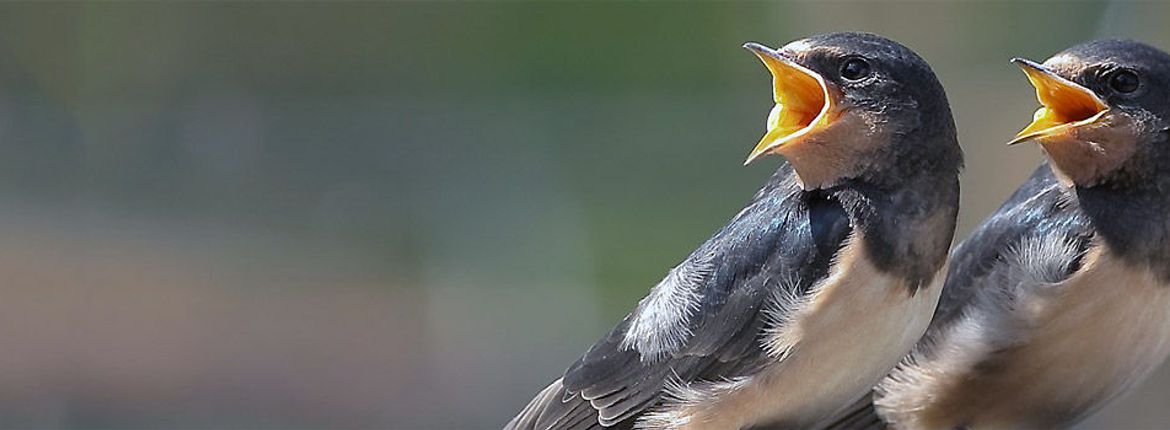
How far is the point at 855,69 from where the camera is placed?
1.32 m

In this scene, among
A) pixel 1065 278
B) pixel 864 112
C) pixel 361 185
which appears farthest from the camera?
pixel 361 185

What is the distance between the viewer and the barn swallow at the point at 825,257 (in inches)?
51.6

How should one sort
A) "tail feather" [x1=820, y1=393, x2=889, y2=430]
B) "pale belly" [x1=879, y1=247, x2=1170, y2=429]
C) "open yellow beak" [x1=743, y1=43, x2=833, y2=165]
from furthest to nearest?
"tail feather" [x1=820, y1=393, x2=889, y2=430], "pale belly" [x1=879, y1=247, x2=1170, y2=429], "open yellow beak" [x1=743, y1=43, x2=833, y2=165]

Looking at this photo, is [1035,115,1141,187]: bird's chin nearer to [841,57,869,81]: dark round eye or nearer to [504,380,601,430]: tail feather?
[841,57,869,81]: dark round eye

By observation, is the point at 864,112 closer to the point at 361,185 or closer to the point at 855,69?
the point at 855,69

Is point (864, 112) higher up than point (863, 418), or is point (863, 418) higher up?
point (864, 112)

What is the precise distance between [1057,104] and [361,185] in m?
3.31

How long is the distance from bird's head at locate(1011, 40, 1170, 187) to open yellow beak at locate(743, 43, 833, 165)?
18cm

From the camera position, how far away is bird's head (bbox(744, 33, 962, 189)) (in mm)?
1303

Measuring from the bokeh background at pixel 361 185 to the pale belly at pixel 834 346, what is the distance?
250 centimetres

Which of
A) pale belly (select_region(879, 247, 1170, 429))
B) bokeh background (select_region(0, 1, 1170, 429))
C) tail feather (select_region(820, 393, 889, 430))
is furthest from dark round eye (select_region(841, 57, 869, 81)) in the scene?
bokeh background (select_region(0, 1, 1170, 429))

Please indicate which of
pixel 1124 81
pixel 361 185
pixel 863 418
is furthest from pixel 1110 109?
pixel 361 185

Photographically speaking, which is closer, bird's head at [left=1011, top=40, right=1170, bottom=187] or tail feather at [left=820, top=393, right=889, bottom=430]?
bird's head at [left=1011, top=40, right=1170, bottom=187]

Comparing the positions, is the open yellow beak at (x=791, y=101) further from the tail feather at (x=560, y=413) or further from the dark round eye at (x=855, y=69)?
the tail feather at (x=560, y=413)
